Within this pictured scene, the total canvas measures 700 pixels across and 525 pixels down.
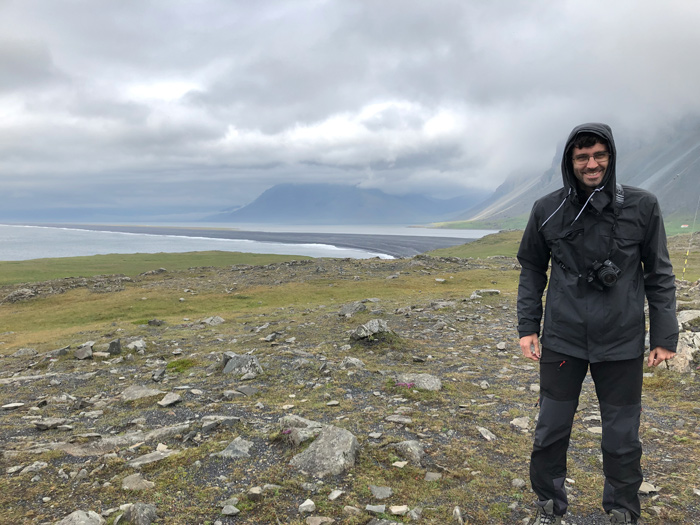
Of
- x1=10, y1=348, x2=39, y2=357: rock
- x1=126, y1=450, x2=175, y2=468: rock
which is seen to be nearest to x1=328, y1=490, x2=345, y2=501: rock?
x1=126, y1=450, x2=175, y2=468: rock

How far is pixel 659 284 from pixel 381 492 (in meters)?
4.22

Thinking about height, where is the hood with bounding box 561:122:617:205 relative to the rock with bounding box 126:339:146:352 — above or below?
above

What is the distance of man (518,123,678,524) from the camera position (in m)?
4.35

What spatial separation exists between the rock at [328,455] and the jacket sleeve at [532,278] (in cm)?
314

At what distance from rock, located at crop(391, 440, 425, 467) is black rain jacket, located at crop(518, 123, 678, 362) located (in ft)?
9.44

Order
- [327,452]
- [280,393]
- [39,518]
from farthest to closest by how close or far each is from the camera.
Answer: [280,393] < [327,452] < [39,518]

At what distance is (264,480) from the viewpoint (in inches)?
220

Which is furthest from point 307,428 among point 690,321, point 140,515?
point 690,321

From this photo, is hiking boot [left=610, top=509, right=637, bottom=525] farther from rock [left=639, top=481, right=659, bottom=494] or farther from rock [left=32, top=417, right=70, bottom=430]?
rock [left=32, top=417, right=70, bottom=430]

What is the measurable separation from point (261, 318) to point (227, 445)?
16.9m

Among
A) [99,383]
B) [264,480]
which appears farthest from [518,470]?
[99,383]

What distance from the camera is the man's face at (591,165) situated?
14.5 feet

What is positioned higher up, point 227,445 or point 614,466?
point 614,466

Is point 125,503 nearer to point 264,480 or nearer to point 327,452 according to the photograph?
point 264,480
